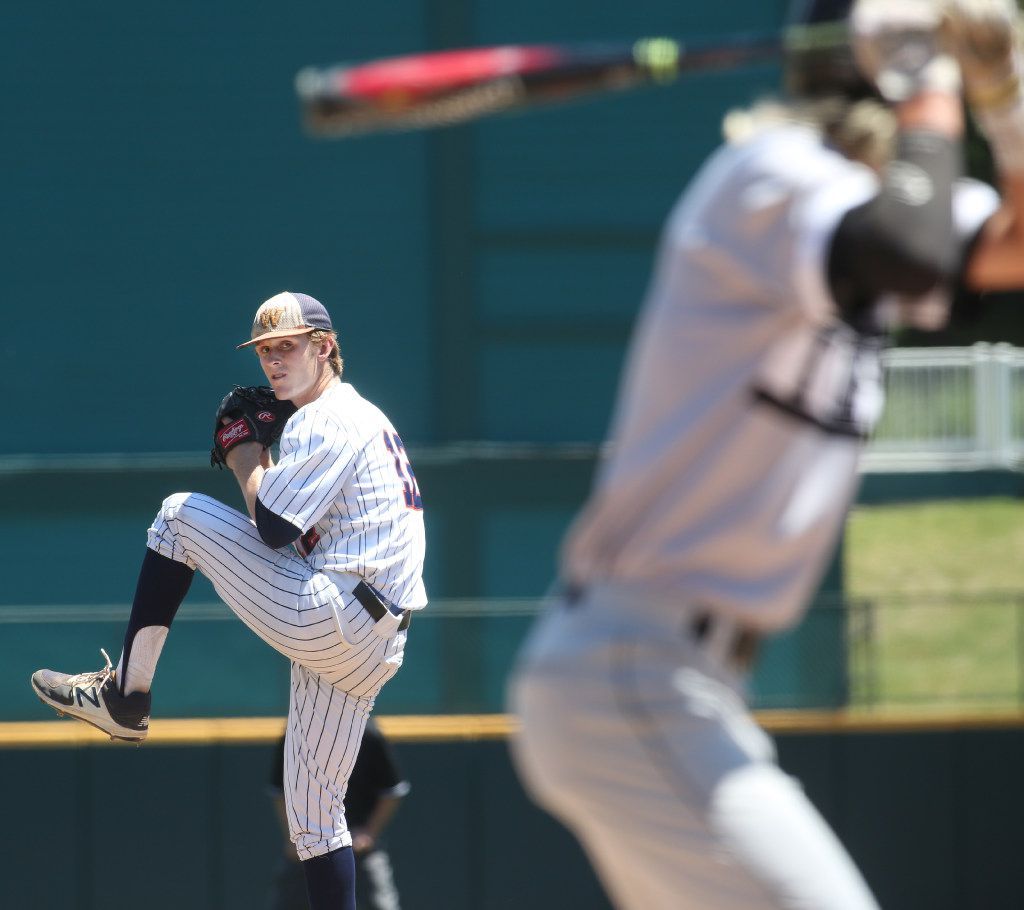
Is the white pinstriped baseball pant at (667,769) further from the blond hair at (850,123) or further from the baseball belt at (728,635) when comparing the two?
the blond hair at (850,123)

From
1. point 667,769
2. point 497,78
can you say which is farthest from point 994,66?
point 667,769

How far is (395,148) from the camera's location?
25.3ft

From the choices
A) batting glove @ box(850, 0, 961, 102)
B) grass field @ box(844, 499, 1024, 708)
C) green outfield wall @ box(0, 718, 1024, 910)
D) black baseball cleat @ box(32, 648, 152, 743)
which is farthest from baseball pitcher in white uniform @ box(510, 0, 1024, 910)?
grass field @ box(844, 499, 1024, 708)

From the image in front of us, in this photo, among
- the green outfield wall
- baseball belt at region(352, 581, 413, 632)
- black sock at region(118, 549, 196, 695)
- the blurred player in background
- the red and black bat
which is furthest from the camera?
the green outfield wall

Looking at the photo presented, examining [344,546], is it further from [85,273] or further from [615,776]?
[85,273]

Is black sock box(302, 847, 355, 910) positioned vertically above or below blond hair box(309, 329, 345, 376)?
below

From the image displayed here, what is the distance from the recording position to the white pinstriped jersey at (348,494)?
441cm

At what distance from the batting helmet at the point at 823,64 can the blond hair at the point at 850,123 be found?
15 mm

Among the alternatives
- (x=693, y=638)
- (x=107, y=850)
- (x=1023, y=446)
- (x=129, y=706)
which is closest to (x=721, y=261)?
(x=693, y=638)

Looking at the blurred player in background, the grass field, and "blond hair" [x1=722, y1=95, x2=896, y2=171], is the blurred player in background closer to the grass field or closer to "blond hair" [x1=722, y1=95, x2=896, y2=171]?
the grass field

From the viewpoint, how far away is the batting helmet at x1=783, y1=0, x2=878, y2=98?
A: 254 centimetres

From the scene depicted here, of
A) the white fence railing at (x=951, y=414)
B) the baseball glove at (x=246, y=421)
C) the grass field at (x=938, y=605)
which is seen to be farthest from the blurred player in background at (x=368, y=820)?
the white fence railing at (x=951, y=414)

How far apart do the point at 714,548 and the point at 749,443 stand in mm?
155

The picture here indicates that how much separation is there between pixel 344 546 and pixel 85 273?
359 cm
